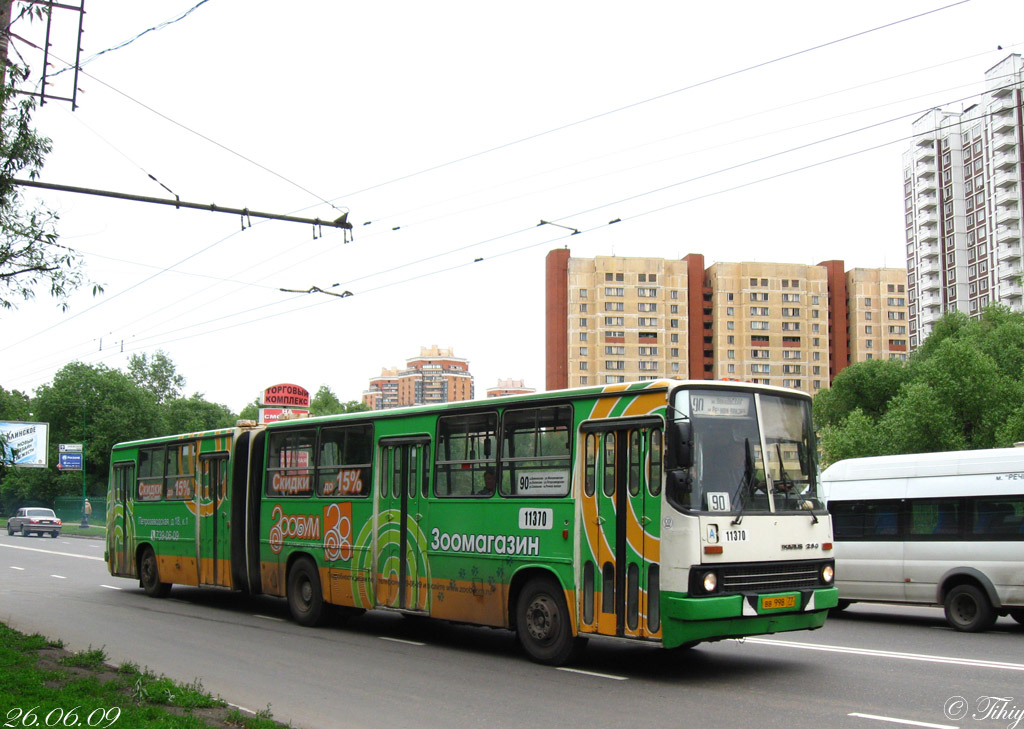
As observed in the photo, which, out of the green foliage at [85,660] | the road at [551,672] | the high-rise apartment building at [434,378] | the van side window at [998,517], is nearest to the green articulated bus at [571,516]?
the road at [551,672]

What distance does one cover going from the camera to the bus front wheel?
1520cm

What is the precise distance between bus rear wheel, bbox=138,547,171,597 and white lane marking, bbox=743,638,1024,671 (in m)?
12.3

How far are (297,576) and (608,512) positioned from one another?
23.2 ft

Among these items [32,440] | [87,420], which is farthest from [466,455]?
[87,420]

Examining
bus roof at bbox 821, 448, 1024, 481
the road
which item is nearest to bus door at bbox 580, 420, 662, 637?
the road

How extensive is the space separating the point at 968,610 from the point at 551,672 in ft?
25.5

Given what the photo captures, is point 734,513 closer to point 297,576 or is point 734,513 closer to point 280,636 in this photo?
point 280,636

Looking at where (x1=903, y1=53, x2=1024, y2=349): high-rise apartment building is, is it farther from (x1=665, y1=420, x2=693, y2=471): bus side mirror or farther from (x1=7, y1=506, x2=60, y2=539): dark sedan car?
(x1=665, y1=420, x2=693, y2=471): bus side mirror

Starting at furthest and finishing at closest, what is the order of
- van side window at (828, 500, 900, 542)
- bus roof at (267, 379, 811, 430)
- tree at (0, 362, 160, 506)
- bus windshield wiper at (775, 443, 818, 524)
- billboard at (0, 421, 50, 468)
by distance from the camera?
tree at (0, 362, 160, 506), billboard at (0, 421, 50, 468), van side window at (828, 500, 900, 542), bus windshield wiper at (775, 443, 818, 524), bus roof at (267, 379, 811, 430)

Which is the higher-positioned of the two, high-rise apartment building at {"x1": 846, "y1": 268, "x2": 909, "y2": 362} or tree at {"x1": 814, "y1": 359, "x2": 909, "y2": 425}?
high-rise apartment building at {"x1": 846, "y1": 268, "x2": 909, "y2": 362}

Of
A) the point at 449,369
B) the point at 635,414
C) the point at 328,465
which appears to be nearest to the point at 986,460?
the point at 635,414

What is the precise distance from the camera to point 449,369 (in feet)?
503

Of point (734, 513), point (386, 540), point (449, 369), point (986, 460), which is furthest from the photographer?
point (449, 369)

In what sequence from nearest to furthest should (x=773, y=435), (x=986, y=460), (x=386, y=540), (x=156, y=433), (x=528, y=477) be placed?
1. (x=773, y=435)
2. (x=528, y=477)
3. (x=386, y=540)
4. (x=986, y=460)
5. (x=156, y=433)
